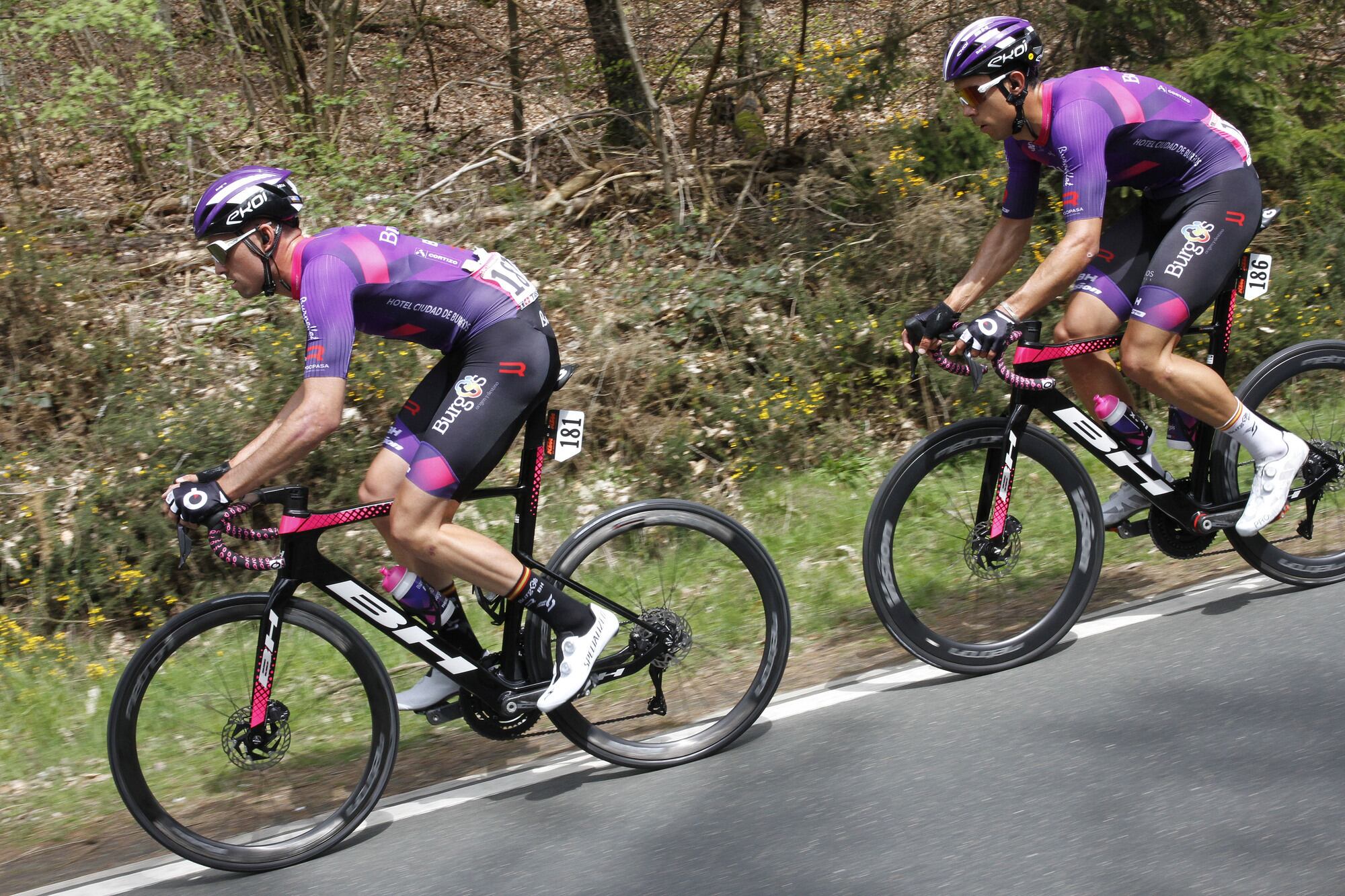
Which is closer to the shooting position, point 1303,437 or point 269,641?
point 269,641

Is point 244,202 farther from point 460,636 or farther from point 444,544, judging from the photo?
point 460,636

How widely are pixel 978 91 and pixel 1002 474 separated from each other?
1449 millimetres

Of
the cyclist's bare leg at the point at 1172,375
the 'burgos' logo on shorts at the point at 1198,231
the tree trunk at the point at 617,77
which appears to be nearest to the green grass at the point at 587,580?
the cyclist's bare leg at the point at 1172,375

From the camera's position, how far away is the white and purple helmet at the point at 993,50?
423 centimetres

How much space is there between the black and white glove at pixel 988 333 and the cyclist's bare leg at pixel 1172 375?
22.7 inches

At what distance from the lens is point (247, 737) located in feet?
12.9

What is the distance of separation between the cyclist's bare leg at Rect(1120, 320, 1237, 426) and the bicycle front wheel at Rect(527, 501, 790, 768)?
1640 mm

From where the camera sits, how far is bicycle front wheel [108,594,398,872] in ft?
12.3

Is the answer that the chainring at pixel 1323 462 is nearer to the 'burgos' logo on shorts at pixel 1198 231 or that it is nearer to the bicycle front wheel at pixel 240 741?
the 'burgos' logo on shorts at pixel 1198 231

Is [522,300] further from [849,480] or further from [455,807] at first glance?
[849,480]

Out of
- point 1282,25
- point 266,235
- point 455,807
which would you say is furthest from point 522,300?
point 1282,25

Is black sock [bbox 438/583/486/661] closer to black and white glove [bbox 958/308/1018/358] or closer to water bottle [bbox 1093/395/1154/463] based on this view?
black and white glove [bbox 958/308/1018/358]

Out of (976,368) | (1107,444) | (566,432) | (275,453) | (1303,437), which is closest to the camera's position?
(275,453)

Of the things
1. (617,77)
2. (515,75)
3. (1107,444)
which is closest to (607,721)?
(1107,444)
